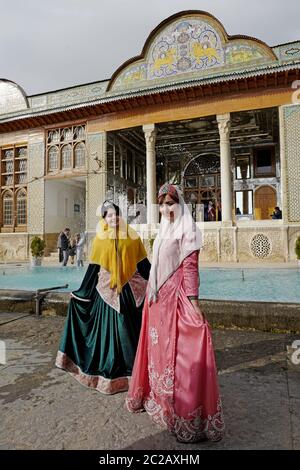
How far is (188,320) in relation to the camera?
191cm

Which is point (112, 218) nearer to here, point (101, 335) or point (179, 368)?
point (101, 335)

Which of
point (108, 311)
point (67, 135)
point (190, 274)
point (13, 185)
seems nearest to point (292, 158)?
point (67, 135)

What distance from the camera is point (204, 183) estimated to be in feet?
63.1

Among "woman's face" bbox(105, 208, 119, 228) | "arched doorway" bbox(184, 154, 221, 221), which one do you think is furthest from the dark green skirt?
"arched doorway" bbox(184, 154, 221, 221)

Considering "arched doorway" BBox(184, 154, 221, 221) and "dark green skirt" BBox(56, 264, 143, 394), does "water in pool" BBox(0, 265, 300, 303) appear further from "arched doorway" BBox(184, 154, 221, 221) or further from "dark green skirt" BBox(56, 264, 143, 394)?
"arched doorway" BBox(184, 154, 221, 221)

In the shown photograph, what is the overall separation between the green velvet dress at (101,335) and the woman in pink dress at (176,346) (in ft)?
1.35

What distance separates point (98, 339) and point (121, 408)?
0.61m

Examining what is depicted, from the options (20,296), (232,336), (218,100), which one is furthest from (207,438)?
(218,100)

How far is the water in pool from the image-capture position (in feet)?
21.1

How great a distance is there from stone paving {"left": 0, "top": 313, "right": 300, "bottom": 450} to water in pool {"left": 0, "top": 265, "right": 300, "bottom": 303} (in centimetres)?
318

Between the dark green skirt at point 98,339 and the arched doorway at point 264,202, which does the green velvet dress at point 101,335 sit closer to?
the dark green skirt at point 98,339

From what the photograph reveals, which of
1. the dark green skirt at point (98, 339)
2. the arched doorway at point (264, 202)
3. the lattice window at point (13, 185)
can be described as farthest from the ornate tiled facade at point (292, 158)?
the lattice window at point (13, 185)
